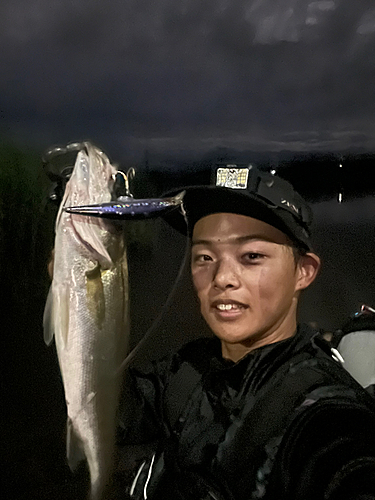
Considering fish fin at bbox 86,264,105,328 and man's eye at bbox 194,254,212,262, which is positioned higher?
man's eye at bbox 194,254,212,262

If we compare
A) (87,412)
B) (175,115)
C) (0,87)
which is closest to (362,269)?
(175,115)

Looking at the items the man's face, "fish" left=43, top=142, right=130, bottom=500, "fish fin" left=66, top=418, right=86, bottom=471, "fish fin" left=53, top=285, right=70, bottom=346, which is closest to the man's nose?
the man's face

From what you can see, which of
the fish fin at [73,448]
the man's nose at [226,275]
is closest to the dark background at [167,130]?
the fish fin at [73,448]

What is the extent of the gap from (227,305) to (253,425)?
286mm

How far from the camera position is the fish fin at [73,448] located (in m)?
1.05

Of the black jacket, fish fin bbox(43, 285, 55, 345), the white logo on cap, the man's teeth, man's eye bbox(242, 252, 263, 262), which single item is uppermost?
the white logo on cap

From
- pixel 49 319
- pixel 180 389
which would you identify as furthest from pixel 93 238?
pixel 180 389

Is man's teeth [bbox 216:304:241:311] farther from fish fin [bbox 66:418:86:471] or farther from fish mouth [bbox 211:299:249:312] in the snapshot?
fish fin [bbox 66:418:86:471]

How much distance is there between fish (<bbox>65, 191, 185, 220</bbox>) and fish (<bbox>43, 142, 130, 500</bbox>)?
26 mm

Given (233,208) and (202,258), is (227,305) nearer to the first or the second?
(202,258)

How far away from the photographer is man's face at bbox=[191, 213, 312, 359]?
972mm

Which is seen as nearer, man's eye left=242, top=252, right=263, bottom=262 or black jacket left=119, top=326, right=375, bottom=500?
black jacket left=119, top=326, right=375, bottom=500

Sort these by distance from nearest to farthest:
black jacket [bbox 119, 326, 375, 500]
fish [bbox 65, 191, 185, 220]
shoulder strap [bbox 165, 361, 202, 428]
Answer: black jacket [bbox 119, 326, 375, 500] < fish [bbox 65, 191, 185, 220] < shoulder strap [bbox 165, 361, 202, 428]

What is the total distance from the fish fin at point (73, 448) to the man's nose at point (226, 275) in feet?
1.78
